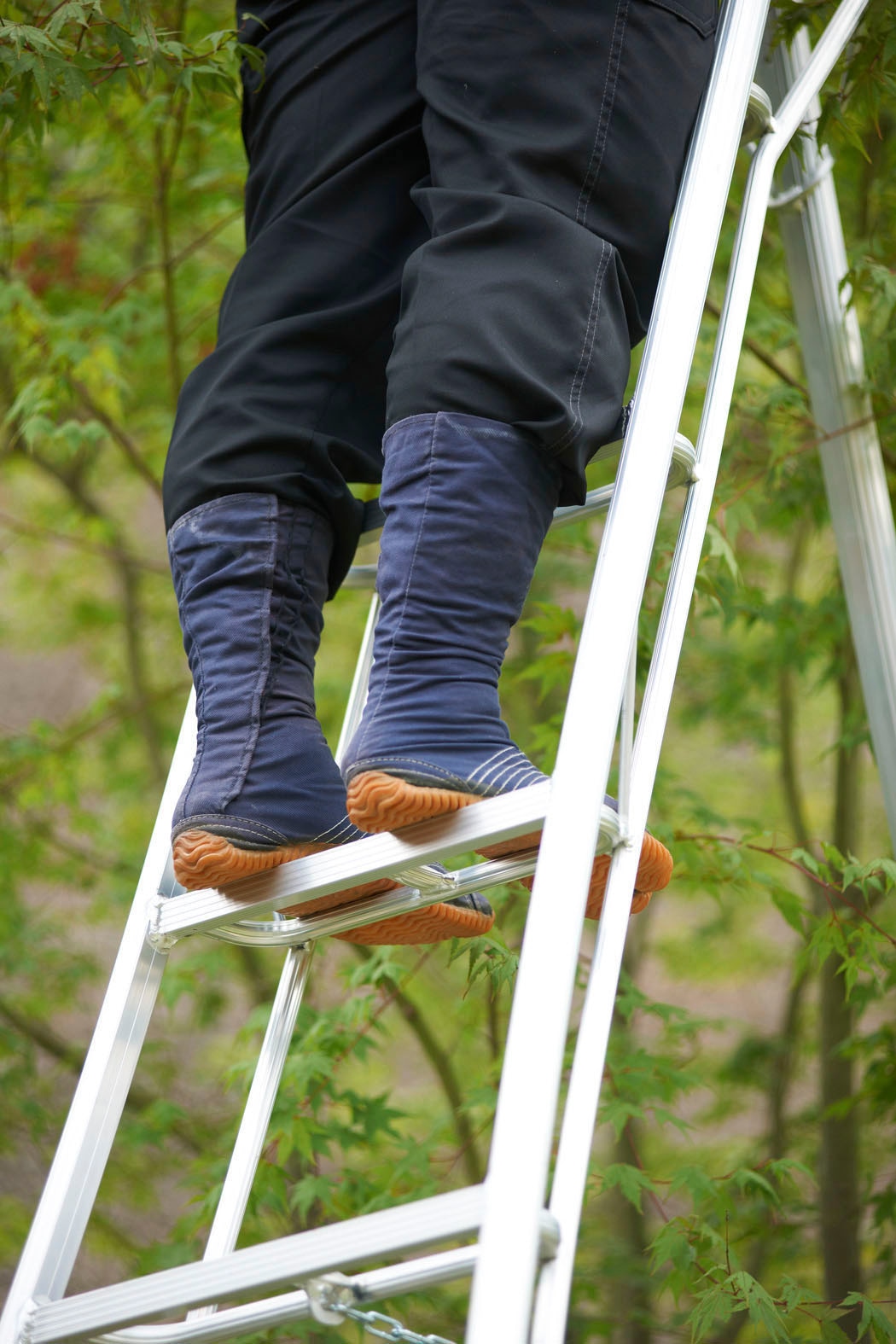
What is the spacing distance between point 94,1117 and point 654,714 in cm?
60

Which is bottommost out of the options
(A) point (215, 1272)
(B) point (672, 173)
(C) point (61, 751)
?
(A) point (215, 1272)

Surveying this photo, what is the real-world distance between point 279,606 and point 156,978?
38cm

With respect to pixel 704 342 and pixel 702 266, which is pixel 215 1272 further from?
pixel 704 342

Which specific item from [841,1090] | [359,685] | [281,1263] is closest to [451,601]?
[281,1263]

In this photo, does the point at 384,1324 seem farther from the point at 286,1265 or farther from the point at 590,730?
A: the point at 590,730

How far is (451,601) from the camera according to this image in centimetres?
96

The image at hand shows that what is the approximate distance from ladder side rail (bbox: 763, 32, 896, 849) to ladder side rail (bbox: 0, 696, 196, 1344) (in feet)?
3.34

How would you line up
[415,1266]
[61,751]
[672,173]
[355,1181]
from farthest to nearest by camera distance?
[61,751]
[355,1181]
[672,173]
[415,1266]

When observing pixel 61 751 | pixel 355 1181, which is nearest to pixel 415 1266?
pixel 355 1181

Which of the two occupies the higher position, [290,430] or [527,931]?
[290,430]

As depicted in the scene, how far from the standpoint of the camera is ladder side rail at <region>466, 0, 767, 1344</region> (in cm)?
70

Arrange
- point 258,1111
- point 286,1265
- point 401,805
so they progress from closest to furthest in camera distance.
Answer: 1. point 286,1265
2. point 401,805
3. point 258,1111

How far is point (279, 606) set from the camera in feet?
3.59

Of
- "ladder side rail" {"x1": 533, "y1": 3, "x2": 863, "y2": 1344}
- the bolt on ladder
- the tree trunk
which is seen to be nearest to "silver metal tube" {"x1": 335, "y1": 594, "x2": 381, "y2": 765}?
the bolt on ladder
